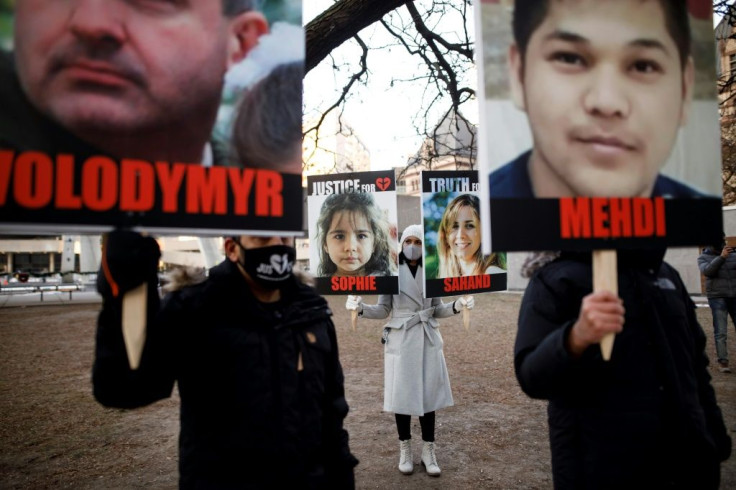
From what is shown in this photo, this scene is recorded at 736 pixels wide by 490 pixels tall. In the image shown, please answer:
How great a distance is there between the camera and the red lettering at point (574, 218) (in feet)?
5.90

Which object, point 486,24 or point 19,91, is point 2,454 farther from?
point 486,24

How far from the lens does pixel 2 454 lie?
513cm

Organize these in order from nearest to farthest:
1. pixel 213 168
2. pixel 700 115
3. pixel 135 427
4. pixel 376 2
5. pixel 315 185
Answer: pixel 213 168 → pixel 700 115 → pixel 376 2 → pixel 315 185 → pixel 135 427

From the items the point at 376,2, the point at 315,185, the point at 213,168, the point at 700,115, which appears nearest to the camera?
the point at 213,168

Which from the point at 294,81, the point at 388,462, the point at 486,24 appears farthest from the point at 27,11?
the point at 388,462

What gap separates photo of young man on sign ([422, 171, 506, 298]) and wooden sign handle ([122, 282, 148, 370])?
10.1 ft

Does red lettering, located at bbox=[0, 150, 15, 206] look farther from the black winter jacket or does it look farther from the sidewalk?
the sidewalk

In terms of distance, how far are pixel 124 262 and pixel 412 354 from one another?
339 centimetres

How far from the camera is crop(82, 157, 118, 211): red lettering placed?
4.69 ft

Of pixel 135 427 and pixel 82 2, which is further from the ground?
pixel 82 2

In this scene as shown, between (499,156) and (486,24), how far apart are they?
49 cm

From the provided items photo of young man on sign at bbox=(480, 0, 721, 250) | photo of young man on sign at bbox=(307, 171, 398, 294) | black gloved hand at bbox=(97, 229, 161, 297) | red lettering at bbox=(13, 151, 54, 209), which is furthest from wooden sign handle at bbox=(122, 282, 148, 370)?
photo of young man on sign at bbox=(307, 171, 398, 294)

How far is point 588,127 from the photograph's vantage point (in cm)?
183

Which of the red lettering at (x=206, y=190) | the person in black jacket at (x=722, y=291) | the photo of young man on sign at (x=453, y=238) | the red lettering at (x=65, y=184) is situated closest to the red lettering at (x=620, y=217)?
the red lettering at (x=206, y=190)
